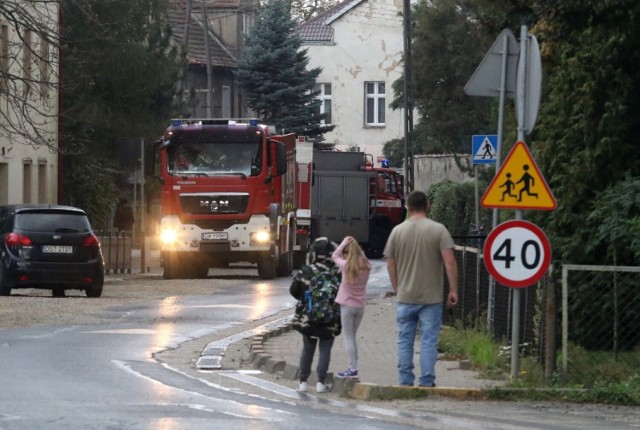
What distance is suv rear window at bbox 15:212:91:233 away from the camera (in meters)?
28.6

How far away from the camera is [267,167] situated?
1387 inches

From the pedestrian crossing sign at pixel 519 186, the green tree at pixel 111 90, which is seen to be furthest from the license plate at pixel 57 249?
the green tree at pixel 111 90

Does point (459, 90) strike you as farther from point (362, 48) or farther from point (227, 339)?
point (227, 339)

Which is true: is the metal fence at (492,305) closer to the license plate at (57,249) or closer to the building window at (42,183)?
the license plate at (57,249)

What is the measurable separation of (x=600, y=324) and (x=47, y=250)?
1344 centimetres

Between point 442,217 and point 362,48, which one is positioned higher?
point 362,48

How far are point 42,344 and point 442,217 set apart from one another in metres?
28.8

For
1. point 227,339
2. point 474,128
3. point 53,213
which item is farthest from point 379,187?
point 227,339

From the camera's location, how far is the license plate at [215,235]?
35344 millimetres

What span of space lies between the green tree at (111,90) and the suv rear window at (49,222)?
15.7m

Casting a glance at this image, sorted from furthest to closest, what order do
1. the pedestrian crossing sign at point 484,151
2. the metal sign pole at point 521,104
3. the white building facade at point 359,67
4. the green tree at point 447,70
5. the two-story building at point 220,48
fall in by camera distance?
the white building facade at point 359,67, the two-story building at point 220,48, the green tree at point 447,70, the pedestrian crossing sign at point 484,151, the metal sign pole at point 521,104

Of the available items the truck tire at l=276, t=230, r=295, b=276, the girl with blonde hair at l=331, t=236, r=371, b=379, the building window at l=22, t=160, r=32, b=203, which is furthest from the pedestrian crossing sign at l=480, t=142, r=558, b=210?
the building window at l=22, t=160, r=32, b=203

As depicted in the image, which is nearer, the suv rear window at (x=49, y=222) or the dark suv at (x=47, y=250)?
the dark suv at (x=47, y=250)

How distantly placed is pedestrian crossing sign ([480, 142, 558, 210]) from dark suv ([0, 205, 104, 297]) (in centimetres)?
1503
